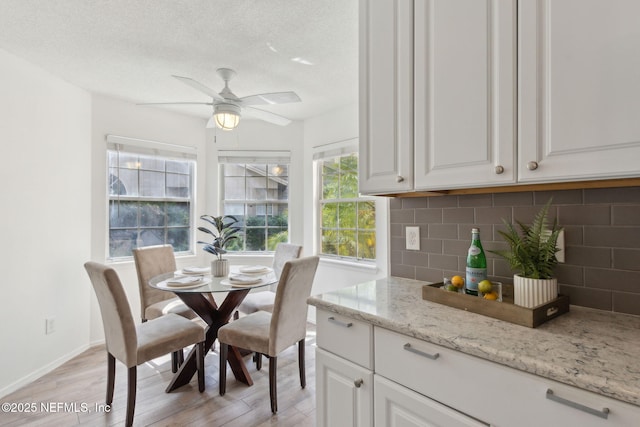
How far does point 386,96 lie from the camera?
4.62ft

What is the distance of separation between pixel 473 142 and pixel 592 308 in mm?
750

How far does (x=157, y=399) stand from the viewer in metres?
2.16

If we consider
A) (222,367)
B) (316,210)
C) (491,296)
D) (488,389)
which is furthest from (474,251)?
(316,210)

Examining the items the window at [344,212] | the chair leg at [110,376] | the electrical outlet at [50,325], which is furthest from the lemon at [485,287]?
the electrical outlet at [50,325]

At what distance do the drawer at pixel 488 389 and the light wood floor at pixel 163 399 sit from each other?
124cm

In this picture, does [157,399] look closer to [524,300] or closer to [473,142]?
[524,300]

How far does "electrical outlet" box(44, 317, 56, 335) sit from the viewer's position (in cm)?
263

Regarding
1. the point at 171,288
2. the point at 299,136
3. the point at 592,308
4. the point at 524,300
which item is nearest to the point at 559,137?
the point at 524,300

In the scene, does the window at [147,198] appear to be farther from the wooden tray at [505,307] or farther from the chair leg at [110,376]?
the wooden tray at [505,307]

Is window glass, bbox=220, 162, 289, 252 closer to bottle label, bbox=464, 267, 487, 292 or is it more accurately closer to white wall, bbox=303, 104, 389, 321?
white wall, bbox=303, 104, 389, 321

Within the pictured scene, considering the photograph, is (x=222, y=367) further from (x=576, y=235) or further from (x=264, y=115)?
(x=576, y=235)

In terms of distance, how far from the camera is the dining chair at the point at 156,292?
104 inches

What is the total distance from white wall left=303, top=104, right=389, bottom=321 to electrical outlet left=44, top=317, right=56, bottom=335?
8.12 ft

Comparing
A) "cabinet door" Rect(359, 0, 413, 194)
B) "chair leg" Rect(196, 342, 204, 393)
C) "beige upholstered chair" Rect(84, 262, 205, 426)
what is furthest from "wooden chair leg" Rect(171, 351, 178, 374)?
"cabinet door" Rect(359, 0, 413, 194)
